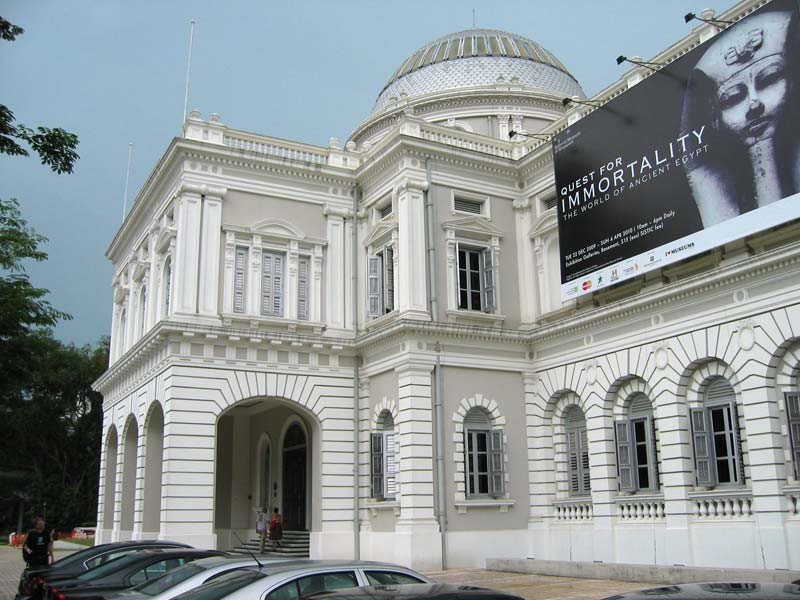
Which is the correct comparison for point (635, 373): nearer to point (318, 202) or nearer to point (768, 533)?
point (768, 533)

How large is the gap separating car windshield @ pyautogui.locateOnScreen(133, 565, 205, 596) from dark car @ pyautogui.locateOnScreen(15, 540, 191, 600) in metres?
3.76

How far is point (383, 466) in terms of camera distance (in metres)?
23.3

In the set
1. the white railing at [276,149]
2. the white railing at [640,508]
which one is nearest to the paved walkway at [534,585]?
the white railing at [640,508]

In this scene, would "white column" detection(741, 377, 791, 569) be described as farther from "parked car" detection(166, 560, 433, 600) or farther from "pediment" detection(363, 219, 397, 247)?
"parked car" detection(166, 560, 433, 600)

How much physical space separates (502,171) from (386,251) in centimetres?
428

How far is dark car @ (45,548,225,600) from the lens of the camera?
1203cm

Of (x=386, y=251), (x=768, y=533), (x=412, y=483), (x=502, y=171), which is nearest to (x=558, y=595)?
(x=768, y=533)

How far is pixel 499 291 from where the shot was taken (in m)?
24.4

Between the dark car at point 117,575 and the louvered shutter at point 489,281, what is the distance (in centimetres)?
1246

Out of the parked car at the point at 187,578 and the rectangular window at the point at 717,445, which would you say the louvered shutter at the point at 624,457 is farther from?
the parked car at the point at 187,578

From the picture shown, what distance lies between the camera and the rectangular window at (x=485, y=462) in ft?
75.4

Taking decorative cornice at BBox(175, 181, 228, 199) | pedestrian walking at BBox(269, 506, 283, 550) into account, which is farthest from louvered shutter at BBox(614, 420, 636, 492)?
decorative cornice at BBox(175, 181, 228, 199)

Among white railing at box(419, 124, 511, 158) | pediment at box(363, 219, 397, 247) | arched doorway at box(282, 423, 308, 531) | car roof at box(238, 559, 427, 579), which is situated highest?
white railing at box(419, 124, 511, 158)

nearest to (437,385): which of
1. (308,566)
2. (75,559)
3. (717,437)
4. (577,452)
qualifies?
(577,452)
